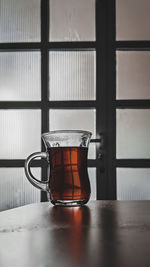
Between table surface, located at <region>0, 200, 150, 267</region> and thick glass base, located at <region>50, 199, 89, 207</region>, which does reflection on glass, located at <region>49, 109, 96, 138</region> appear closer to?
thick glass base, located at <region>50, 199, 89, 207</region>

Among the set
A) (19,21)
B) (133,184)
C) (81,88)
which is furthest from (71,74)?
(133,184)

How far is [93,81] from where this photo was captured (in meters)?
2.03

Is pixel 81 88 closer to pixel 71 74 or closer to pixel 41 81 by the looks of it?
pixel 71 74

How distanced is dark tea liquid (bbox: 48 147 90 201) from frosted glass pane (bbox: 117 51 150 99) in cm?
142

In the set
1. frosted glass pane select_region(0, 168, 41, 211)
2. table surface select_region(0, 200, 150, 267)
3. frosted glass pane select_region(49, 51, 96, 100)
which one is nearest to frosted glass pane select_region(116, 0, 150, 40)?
frosted glass pane select_region(49, 51, 96, 100)

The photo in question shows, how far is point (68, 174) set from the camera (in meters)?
0.61

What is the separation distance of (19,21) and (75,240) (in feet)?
6.45

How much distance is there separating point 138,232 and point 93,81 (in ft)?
5.65

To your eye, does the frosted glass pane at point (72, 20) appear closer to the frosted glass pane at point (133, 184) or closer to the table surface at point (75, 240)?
the frosted glass pane at point (133, 184)

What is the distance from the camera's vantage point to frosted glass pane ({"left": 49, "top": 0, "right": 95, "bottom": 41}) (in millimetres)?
2061

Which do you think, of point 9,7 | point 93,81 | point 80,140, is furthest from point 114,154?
point 80,140

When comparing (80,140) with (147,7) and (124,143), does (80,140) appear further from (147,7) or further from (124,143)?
(147,7)

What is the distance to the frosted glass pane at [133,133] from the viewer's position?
200cm

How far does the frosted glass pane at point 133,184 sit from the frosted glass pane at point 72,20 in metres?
0.77
